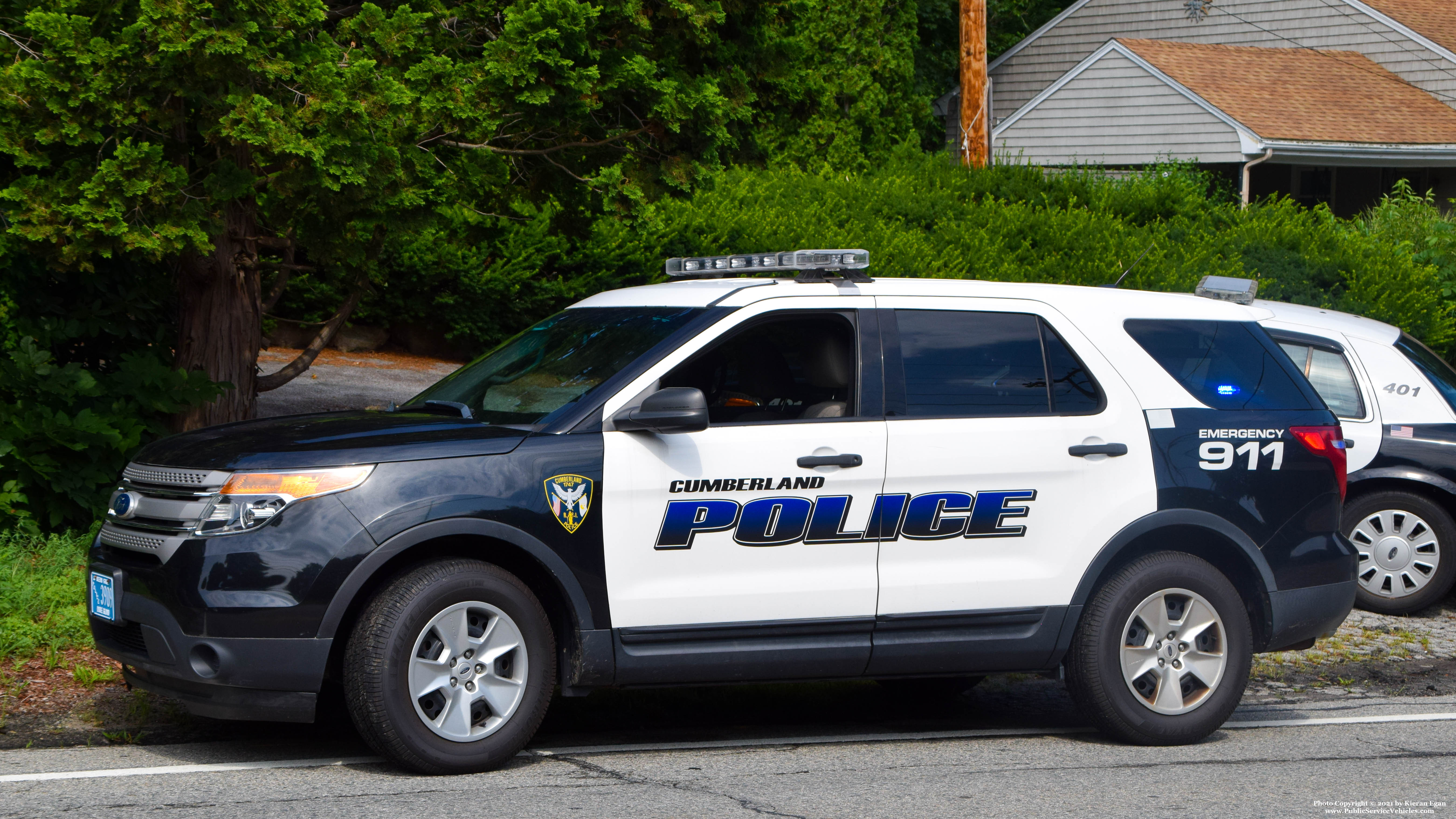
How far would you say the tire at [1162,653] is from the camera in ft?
20.1

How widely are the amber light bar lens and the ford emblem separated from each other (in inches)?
20.8

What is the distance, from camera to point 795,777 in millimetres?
5641

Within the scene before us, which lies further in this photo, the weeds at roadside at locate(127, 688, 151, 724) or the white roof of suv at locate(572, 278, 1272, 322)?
the weeds at roadside at locate(127, 688, 151, 724)

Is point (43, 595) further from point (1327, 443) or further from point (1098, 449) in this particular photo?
point (1327, 443)

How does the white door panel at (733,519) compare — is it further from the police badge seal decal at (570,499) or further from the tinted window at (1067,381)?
the tinted window at (1067,381)

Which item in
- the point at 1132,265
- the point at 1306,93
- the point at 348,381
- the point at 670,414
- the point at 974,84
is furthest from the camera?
the point at 1306,93

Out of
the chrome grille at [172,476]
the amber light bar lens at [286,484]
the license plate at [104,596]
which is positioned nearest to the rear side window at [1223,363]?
the amber light bar lens at [286,484]

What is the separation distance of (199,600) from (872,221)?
1239 centimetres

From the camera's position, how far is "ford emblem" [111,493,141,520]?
5480 mm

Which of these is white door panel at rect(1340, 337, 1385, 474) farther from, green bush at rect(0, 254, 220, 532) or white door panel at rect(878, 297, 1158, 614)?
green bush at rect(0, 254, 220, 532)

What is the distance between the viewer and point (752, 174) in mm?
18625

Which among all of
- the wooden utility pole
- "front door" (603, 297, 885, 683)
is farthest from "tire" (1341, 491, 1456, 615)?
the wooden utility pole

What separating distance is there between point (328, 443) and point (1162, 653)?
351cm

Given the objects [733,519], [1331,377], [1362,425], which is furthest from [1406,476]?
[733,519]
